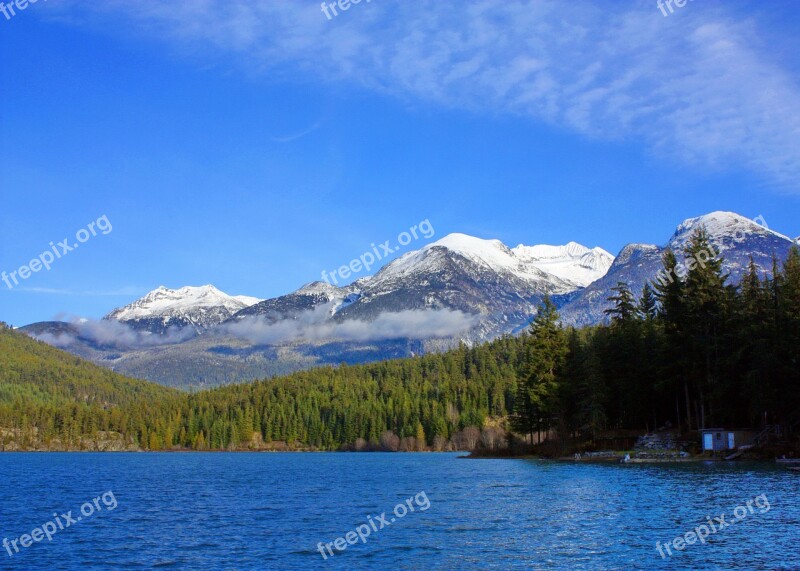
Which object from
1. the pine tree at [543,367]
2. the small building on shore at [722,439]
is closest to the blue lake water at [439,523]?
the small building on shore at [722,439]

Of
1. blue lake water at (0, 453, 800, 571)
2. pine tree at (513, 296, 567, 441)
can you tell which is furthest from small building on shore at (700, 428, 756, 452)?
pine tree at (513, 296, 567, 441)

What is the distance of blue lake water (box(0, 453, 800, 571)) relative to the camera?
3631cm

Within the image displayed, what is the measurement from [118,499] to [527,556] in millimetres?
47506

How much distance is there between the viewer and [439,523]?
156ft

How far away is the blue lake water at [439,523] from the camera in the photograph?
3631 centimetres

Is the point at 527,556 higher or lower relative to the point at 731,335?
lower

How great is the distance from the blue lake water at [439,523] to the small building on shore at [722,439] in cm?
881

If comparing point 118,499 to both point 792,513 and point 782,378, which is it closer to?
point 792,513

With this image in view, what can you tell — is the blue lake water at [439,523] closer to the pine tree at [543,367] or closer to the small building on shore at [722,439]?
the small building on shore at [722,439]

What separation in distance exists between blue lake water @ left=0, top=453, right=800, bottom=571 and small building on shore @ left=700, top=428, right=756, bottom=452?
8811 millimetres

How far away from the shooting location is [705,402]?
9588 cm

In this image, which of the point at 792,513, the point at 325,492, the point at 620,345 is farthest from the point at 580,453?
the point at 792,513

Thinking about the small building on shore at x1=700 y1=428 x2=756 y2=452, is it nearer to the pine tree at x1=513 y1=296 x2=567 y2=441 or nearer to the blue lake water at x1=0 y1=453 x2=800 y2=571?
the blue lake water at x1=0 y1=453 x2=800 y2=571

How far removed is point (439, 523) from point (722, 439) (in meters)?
54.9
